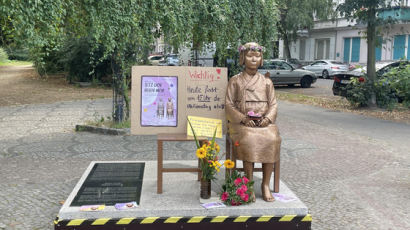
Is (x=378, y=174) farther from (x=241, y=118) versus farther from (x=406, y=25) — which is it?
(x=406, y=25)

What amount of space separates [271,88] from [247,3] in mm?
4652

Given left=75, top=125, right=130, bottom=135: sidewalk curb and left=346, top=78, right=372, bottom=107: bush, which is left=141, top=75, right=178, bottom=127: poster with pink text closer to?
left=75, top=125, right=130, bottom=135: sidewalk curb

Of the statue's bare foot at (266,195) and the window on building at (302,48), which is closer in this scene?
the statue's bare foot at (266,195)

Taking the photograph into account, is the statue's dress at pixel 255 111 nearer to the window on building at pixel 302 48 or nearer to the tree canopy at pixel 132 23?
the tree canopy at pixel 132 23

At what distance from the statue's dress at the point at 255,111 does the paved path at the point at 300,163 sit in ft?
3.26

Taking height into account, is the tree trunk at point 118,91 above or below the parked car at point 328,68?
below

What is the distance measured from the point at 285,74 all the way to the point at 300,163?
1453cm

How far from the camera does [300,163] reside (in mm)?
7184

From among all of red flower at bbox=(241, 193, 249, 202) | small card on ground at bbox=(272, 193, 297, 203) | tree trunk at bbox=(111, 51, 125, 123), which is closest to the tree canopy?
tree trunk at bbox=(111, 51, 125, 123)

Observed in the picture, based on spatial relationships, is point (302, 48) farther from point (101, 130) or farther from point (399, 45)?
point (101, 130)

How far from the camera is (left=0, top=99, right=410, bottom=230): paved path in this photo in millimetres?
4875

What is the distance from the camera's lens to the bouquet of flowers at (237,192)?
4.14 meters

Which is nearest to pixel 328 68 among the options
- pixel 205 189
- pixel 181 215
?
pixel 205 189

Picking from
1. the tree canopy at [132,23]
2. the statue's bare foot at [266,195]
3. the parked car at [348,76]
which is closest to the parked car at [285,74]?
the parked car at [348,76]
